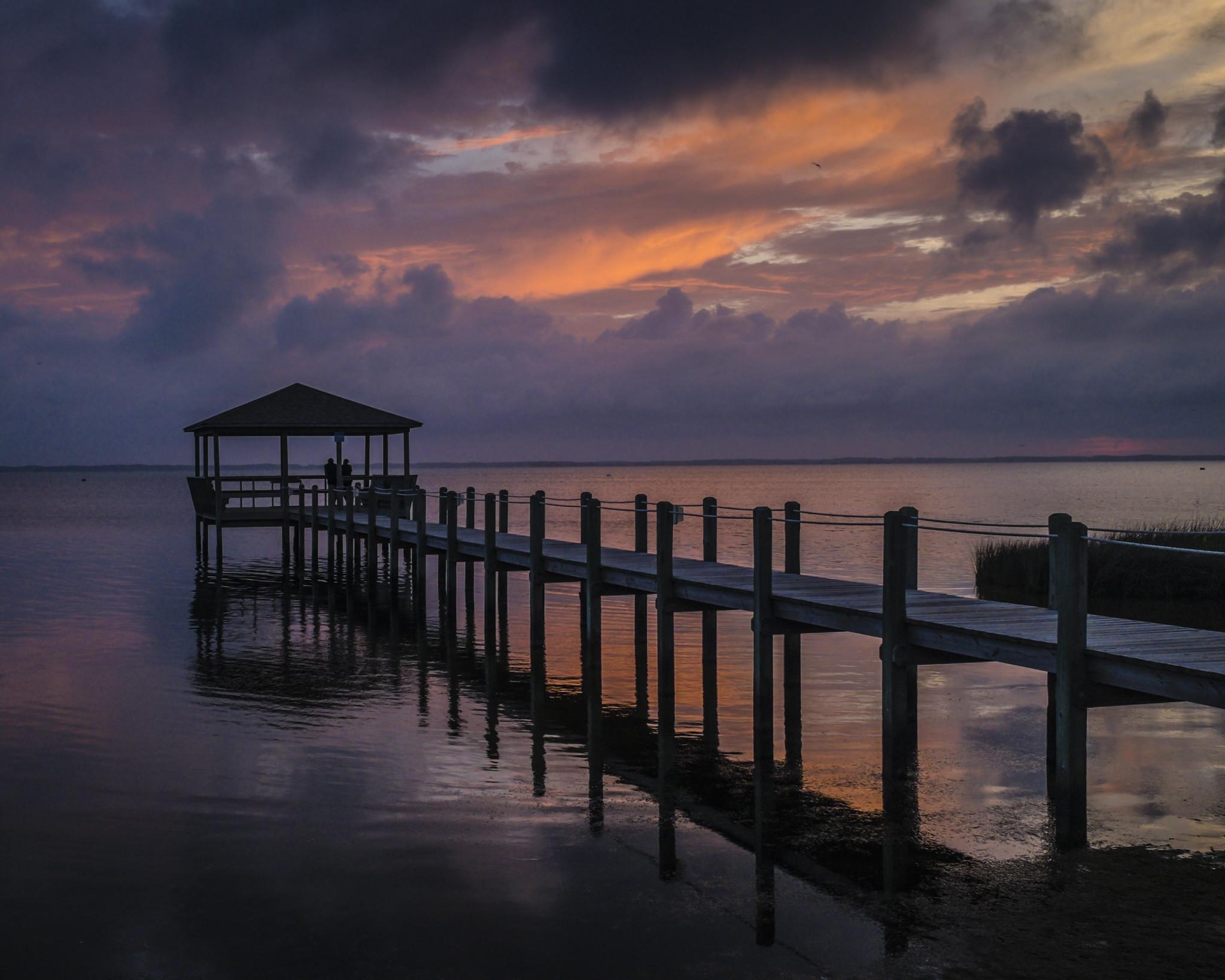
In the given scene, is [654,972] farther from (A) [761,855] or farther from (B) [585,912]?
(A) [761,855]

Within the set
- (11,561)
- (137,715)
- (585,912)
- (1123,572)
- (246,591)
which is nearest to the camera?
(585,912)

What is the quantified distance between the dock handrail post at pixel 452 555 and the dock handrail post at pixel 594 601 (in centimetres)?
543

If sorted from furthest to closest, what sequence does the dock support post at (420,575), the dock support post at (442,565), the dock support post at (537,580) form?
1. the dock support post at (442,565)
2. the dock support post at (420,575)
3. the dock support post at (537,580)

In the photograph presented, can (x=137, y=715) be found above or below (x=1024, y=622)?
below

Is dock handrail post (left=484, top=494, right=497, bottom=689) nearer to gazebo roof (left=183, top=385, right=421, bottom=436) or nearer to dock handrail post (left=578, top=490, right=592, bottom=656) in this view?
dock handrail post (left=578, top=490, right=592, bottom=656)

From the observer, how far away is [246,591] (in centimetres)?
2666

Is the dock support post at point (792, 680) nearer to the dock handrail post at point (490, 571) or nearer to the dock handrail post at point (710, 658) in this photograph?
the dock handrail post at point (710, 658)

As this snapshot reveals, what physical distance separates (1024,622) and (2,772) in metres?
9.21

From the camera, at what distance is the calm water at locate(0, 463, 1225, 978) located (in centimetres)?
682

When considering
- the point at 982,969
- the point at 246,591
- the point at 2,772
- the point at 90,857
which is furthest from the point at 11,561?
the point at 982,969

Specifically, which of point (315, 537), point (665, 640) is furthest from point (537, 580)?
point (315, 537)

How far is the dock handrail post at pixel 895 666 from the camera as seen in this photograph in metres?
9.78

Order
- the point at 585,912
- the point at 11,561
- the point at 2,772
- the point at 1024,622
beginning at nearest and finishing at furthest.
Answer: the point at 585,912
the point at 1024,622
the point at 2,772
the point at 11,561

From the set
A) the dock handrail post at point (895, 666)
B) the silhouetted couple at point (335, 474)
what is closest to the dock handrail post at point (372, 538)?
the silhouetted couple at point (335, 474)
